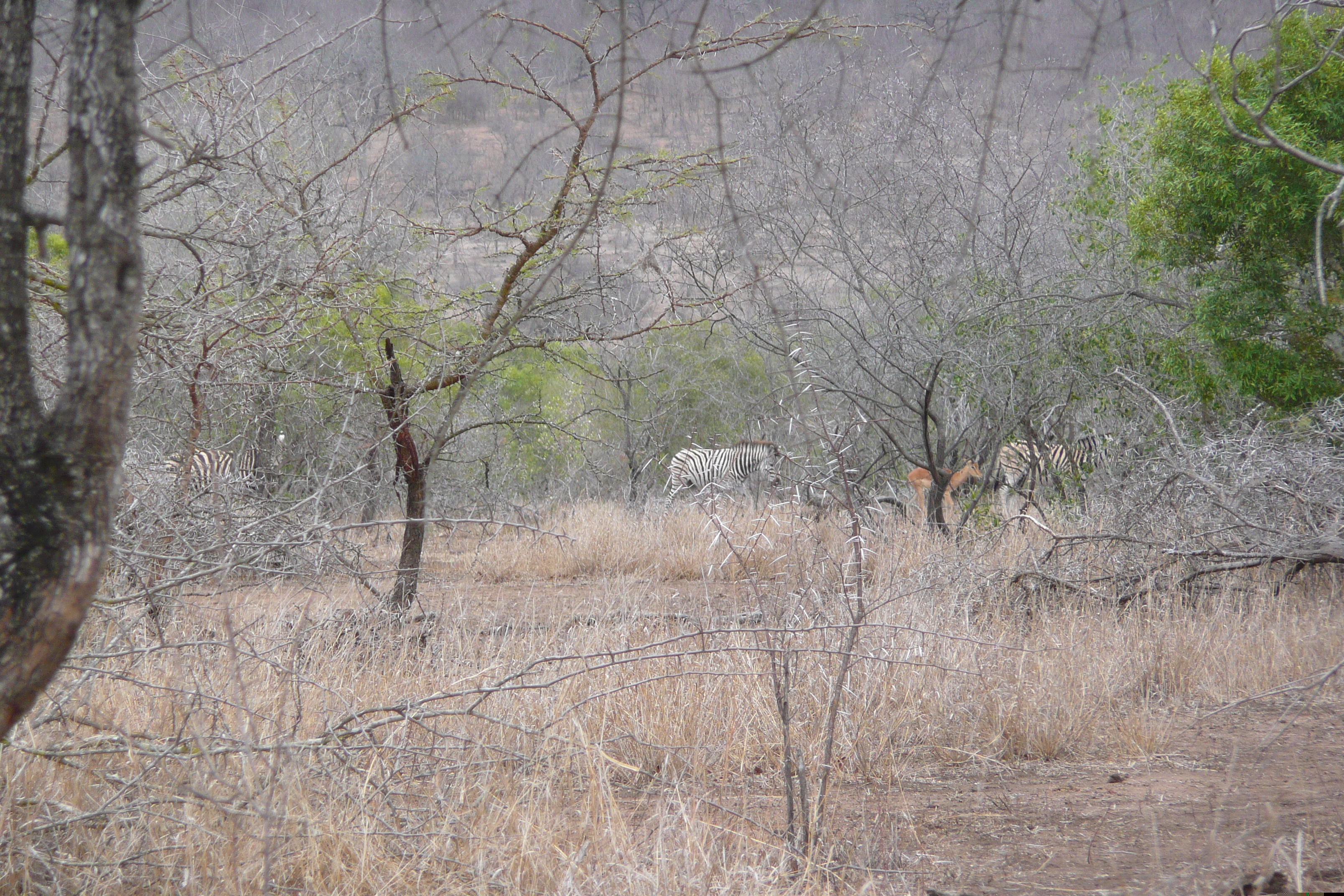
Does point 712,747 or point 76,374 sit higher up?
point 76,374

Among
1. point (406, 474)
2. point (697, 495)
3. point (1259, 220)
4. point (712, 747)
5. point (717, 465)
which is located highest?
point (1259, 220)

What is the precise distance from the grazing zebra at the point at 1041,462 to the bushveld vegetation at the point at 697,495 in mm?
112

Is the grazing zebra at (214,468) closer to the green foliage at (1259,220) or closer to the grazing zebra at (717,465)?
the grazing zebra at (717,465)

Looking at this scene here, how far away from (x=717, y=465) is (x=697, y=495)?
12112 mm

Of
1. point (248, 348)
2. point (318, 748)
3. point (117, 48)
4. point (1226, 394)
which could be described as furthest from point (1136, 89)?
point (117, 48)

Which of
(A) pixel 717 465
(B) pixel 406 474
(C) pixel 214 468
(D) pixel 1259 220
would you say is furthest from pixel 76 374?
(A) pixel 717 465

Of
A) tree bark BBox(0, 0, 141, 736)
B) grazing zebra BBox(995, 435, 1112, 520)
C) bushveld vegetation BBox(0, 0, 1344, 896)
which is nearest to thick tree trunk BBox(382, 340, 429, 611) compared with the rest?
bushveld vegetation BBox(0, 0, 1344, 896)

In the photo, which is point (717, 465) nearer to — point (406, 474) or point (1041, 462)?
point (1041, 462)

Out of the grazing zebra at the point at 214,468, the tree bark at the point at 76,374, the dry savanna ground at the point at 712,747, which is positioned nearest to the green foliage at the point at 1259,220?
the dry savanna ground at the point at 712,747

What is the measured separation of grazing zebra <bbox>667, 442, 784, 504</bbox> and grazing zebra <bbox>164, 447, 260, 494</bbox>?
7365mm

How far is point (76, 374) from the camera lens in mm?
1278

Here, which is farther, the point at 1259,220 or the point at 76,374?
the point at 1259,220

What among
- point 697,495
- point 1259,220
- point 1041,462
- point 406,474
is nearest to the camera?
point 697,495

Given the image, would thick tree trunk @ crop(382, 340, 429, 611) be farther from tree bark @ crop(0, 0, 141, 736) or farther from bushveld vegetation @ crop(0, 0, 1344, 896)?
tree bark @ crop(0, 0, 141, 736)
